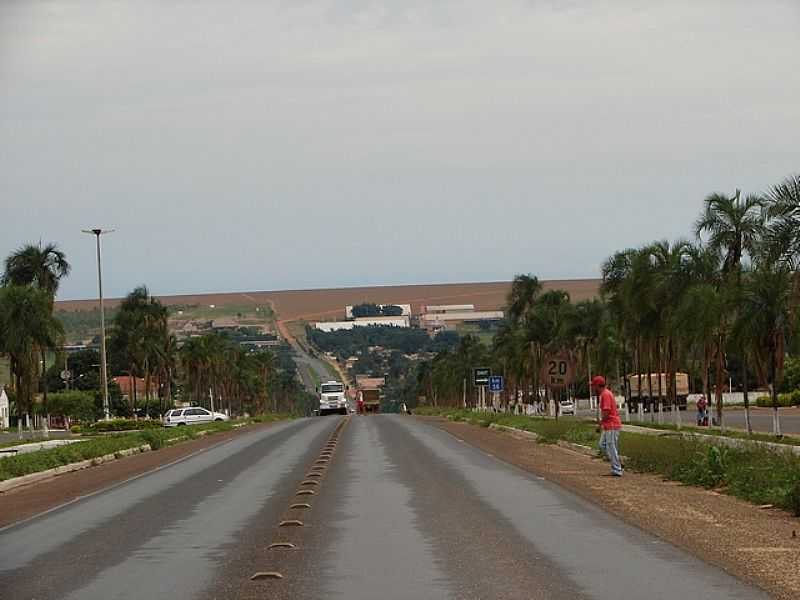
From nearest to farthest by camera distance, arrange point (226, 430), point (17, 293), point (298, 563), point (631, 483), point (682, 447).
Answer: point (298, 563)
point (631, 483)
point (682, 447)
point (17, 293)
point (226, 430)

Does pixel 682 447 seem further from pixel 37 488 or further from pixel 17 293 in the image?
pixel 17 293

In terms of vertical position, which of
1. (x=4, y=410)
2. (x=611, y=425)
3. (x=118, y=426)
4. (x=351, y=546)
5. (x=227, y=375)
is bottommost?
(x=4, y=410)

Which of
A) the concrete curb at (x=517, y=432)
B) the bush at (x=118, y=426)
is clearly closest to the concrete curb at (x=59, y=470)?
the concrete curb at (x=517, y=432)

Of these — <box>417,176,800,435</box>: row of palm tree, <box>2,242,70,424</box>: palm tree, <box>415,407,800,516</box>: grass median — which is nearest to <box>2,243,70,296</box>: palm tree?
<box>2,242,70,424</box>: palm tree

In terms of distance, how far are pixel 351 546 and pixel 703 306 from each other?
30809mm

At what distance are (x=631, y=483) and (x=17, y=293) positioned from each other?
4332 centimetres

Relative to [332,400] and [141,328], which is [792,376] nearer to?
[332,400]

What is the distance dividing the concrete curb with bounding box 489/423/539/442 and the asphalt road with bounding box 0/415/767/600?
69.5ft

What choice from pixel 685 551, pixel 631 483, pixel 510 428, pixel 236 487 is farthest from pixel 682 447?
pixel 510 428

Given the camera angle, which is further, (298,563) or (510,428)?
(510,428)

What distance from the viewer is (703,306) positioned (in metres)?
45.4

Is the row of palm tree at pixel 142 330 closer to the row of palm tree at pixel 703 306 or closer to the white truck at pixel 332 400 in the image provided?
the white truck at pixel 332 400

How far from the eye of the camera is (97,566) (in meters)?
15.5

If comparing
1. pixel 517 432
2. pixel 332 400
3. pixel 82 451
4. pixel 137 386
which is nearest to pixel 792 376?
pixel 332 400
